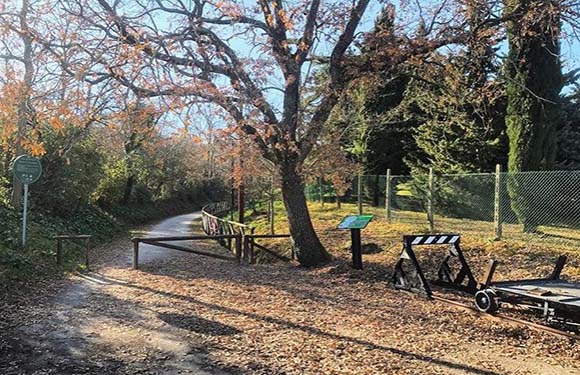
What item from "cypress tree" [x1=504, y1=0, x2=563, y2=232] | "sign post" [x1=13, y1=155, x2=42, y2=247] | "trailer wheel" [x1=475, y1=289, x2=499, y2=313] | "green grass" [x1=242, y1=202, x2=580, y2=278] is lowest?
"trailer wheel" [x1=475, y1=289, x2=499, y2=313]

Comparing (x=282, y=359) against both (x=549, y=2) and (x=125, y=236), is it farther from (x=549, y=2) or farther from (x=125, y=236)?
(x=125, y=236)

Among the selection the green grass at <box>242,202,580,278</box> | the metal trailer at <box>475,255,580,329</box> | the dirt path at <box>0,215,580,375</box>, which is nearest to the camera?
the dirt path at <box>0,215,580,375</box>

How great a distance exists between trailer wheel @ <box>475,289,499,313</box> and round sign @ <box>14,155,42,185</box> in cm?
1075

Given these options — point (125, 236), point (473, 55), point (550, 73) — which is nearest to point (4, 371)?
point (473, 55)

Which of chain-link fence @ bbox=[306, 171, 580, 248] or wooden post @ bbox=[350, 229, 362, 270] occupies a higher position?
chain-link fence @ bbox=[306, 171, 580, 248]

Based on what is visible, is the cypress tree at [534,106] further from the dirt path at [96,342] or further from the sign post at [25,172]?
the sign post at [25,172]

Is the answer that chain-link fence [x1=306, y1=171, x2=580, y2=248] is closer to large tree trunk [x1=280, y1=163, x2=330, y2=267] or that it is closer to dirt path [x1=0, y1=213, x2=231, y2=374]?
large tree trunk [x1=280, y1=163, x2=330, y2=267]

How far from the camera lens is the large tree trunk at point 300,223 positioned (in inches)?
487

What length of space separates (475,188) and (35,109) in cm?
1306

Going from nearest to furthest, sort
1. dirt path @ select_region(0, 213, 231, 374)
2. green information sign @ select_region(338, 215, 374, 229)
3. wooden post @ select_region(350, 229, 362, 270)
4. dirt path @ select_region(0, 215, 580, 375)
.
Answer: dirt path @ select_region(0, 213, 231, 374) → dirt path @ select_region(0, 215, 580, 375) → green information sign @ select_region(338, 215, 374, 229) → wooden post @ select_region(350, 229, 362, 270)

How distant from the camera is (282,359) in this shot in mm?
5656

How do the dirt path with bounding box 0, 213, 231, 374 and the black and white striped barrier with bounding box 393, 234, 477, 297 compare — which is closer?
the dirt path with bounding box 0, 213, 231, 374

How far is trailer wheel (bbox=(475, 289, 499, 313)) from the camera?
24.8 feet

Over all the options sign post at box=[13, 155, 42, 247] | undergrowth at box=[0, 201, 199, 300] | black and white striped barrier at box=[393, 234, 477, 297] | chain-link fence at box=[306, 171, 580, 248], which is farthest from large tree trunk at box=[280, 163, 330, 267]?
sign post at box=[13, 155, 42, 247]
